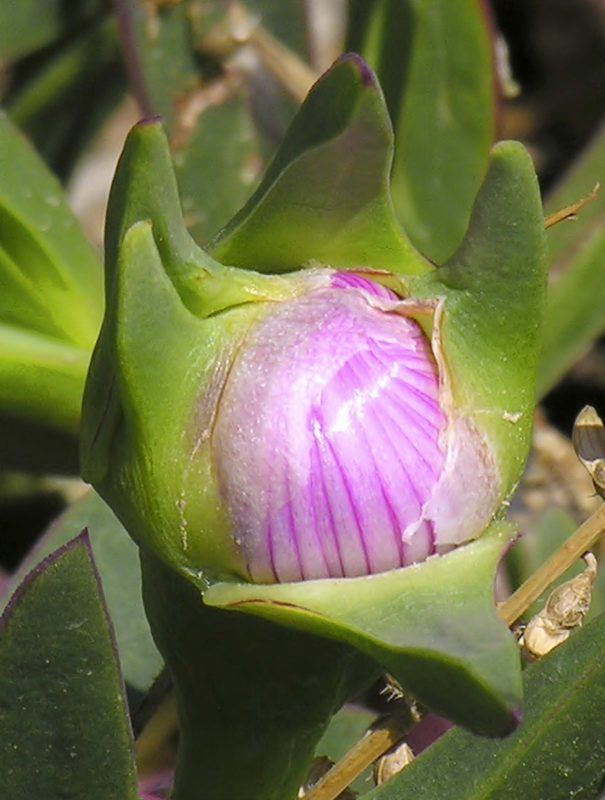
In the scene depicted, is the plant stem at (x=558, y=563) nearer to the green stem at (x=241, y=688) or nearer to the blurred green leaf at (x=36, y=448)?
the green stem at (x=241, y=688)

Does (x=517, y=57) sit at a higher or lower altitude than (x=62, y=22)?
lower

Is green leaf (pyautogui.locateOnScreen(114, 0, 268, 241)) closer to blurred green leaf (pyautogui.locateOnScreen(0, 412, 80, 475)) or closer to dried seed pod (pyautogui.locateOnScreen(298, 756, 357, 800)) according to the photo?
blurred green leaf (pyautogui.locateOnScreen(0, 412, 80, 475))

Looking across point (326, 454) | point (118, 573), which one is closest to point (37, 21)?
point (118, 573)

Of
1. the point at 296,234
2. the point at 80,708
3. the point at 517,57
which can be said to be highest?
the point at 296,234

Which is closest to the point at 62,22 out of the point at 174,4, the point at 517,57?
the point at 174,4

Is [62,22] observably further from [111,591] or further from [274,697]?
[274,697]
